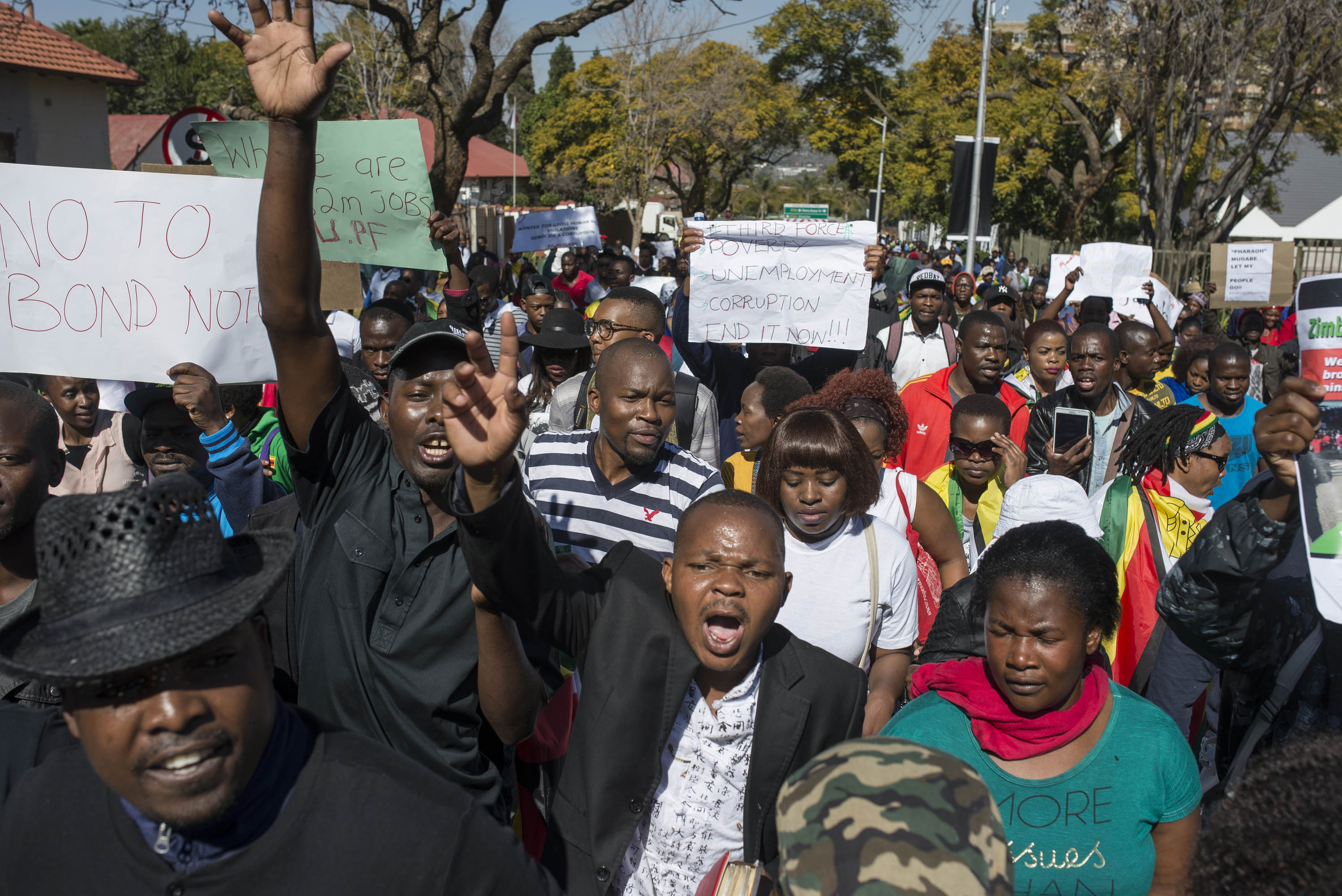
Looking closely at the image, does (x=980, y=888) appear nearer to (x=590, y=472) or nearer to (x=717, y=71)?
(x=590, y=472)

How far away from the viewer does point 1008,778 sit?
236 cm

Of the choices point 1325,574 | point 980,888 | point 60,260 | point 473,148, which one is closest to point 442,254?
point 60,260

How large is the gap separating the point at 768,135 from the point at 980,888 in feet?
183

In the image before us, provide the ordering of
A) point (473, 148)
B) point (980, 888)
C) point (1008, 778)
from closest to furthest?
point (980, 888), point (1008, 778), point (473, 148)

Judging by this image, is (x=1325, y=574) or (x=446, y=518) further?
(x=446, y=518)

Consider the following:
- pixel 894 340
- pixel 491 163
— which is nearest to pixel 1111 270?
pixel 894 340

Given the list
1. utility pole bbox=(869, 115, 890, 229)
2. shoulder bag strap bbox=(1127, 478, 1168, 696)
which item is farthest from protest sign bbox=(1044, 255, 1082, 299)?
utility pole bbox=(869, 115, 890, 229)

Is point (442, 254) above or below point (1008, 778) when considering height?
above

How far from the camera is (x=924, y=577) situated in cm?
396

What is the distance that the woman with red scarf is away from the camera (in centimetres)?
231

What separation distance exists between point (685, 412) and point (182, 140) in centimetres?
450

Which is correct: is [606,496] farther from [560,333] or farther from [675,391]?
[560,333]

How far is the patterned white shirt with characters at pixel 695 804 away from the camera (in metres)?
2.40

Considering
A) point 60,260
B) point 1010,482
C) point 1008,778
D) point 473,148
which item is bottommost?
point 1008,778
